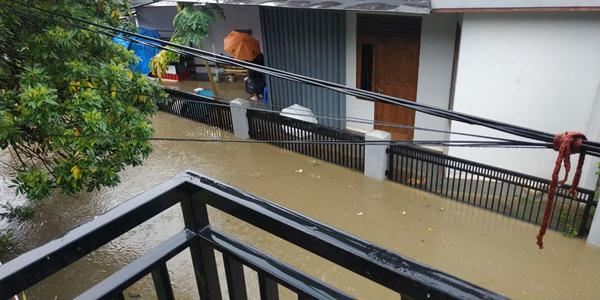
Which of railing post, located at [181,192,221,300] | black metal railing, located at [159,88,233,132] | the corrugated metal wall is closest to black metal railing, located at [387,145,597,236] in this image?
the corrugated metal wall

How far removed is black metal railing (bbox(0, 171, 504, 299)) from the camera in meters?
0.91

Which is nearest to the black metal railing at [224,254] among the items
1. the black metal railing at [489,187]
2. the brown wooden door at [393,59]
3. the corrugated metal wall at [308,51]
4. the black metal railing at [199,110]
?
the black metal railing at [489,187]

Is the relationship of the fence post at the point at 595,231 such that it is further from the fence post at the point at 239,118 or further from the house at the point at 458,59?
the fence post at the point at 239,118

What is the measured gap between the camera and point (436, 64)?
8430 millimetres

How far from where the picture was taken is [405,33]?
28.1ft

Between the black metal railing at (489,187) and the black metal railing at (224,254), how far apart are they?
5.99 metres

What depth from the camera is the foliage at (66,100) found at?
4.57 m

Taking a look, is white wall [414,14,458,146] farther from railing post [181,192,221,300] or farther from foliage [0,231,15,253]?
foliage [0,231,15,253]

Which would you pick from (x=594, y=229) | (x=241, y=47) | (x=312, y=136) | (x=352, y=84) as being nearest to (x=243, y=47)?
(x=241, y=47)

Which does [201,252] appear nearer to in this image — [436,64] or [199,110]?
[436,64]

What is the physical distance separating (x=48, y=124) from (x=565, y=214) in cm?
709

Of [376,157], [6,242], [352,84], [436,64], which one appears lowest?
[6,242]

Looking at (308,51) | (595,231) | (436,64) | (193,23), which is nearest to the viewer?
(595,231)

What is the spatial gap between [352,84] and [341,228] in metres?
4.37
